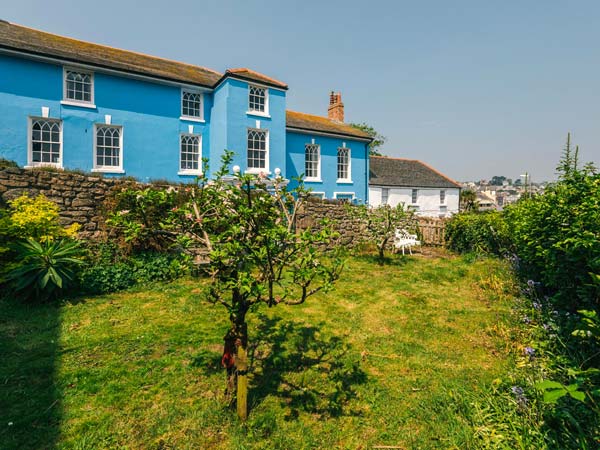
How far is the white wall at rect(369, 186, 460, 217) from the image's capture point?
2708cm

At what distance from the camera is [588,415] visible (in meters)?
3.13

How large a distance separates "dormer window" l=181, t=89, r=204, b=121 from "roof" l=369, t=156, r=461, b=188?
603 inches

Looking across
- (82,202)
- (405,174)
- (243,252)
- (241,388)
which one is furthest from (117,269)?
(405,174)

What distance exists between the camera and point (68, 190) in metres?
8.82

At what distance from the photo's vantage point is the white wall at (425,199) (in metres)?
27.1

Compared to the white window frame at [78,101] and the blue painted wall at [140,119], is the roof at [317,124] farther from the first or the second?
the white window frame at [78,101]

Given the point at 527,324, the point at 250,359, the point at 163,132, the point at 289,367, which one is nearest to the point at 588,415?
the point at 527,324

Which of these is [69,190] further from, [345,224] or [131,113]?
[345,224]

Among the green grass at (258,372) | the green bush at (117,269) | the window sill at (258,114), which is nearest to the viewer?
the green grass at (258,372)

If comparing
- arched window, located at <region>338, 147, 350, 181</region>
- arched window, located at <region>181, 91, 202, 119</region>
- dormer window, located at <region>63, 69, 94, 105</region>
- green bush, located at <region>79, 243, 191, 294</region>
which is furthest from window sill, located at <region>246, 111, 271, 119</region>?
green bush, located at <region>79, 243, 191, 294</region>

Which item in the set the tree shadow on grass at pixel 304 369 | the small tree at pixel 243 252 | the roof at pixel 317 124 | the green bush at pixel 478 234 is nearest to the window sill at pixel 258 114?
the roof at pixel 317 124

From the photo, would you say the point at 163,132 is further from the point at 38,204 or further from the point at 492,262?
the point at 492,262

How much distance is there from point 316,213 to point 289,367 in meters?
9.18

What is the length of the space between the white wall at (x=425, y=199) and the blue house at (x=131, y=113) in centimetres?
877
